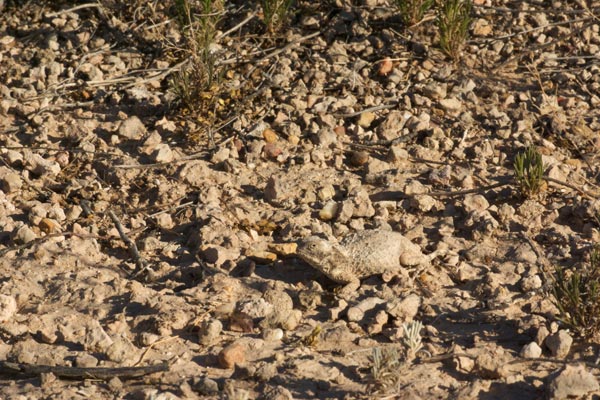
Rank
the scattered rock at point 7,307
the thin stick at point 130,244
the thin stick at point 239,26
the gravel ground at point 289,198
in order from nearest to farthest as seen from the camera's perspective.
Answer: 1. the gravel ground at point 289,198
2. the scattered rock at point 7,307
3. the thin stick at point 130,244
4. the thin stick at point 239,26

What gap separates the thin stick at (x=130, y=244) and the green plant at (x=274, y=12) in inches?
67.2

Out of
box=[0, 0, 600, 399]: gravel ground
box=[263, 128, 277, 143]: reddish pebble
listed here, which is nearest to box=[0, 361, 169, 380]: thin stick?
box=[0, 0, 600, 399]: gravel ground

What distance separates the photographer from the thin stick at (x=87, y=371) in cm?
376

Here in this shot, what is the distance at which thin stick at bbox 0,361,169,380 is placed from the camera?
12.3 feet

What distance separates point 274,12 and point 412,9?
795mm

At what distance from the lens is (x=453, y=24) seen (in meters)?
5.49

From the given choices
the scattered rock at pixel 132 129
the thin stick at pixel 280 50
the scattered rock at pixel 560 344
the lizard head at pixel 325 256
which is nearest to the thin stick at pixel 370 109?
the thin stick at pixel 280 50

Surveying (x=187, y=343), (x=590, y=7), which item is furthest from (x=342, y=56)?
(x=187, y=343)

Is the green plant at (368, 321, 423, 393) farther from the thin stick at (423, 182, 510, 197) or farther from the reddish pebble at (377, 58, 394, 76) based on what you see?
the reddish pebble at (377, 58, 394, 76)

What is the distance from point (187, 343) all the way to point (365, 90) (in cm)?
206

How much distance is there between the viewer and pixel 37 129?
5.32 m

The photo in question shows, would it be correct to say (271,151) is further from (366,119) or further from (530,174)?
(530,174)

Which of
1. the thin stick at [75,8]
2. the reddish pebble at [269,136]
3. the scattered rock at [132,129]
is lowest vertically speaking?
the reddish pebble at [269,136]

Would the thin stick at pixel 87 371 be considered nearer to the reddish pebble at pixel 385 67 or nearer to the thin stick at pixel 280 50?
the thin stick at pixel 280 50
